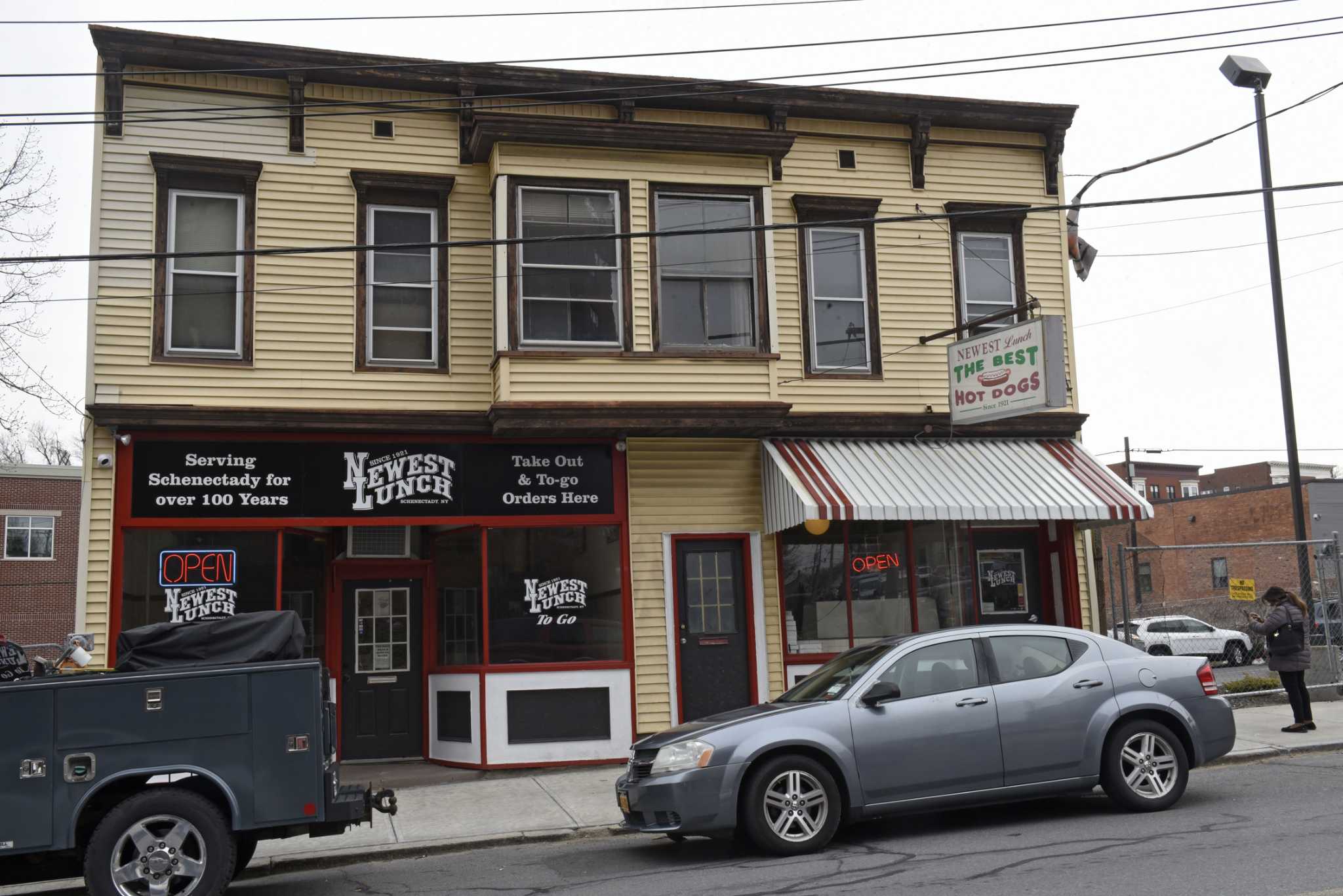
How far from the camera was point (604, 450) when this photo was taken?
1423 centimetres

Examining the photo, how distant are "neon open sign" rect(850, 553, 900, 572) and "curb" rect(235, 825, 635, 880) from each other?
564 cm

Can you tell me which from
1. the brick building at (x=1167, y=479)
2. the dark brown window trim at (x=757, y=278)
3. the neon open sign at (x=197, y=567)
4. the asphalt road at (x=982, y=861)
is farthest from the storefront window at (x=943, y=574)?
the brick building at (x=1167, y=479)

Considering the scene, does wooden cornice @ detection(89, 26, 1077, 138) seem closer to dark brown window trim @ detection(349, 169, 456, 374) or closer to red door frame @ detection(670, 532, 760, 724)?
dark brown window trim @ detection(349, 169, 456, 374)

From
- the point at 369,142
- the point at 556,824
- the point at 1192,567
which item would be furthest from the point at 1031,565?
the point at 1192,567

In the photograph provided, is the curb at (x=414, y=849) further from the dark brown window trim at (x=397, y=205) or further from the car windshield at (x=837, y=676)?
the dark brown window trim at (x=397, y=205)

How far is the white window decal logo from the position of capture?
43.9 feet

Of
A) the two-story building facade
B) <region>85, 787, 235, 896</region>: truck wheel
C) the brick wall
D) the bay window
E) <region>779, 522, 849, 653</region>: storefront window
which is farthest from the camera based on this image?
the brick wall

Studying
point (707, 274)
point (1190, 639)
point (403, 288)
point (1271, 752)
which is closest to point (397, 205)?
point (403, 288)

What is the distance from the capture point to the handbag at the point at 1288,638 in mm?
13172

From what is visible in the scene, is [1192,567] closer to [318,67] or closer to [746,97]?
[746,97]

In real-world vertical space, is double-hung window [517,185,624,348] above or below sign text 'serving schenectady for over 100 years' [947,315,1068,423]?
above

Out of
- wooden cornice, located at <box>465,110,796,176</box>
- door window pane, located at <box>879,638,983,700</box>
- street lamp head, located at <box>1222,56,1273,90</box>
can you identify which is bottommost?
door window pane, located at <box>879,638,983,700</box>

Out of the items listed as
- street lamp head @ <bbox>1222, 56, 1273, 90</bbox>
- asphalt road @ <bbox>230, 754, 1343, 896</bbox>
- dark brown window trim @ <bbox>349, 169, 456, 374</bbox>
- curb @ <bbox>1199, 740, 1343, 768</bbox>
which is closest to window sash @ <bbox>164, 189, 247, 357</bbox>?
dark brown window trim @ <bbox>349, 169, 456, 374</bbox>

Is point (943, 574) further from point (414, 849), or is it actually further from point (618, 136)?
point (414, 849)
